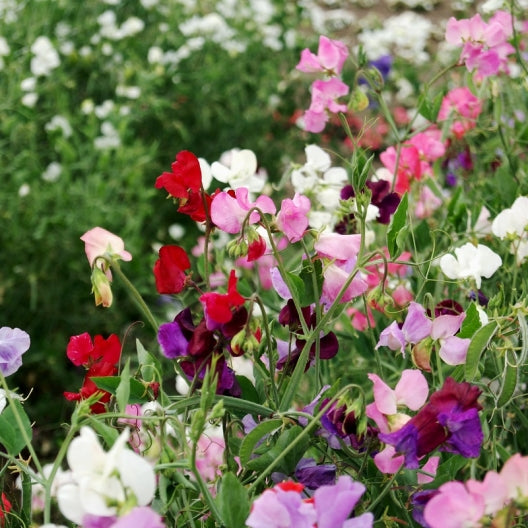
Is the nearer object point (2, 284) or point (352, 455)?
point (352, 455)

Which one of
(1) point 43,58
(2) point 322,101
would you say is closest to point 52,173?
(1) point 43,58

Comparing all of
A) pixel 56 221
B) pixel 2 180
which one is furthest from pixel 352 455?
pixel 2 180

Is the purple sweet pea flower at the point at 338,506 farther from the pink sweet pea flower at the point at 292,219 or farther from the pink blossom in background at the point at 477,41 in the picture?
the pink blossom in background at the point at 477,41

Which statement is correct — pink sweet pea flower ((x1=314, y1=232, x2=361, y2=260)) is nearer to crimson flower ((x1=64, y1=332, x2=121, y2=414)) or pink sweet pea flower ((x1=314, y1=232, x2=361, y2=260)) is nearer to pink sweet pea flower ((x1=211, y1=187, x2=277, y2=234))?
pink sweet pea flower ((x1=211, y1=187, x2=277, y2=234))

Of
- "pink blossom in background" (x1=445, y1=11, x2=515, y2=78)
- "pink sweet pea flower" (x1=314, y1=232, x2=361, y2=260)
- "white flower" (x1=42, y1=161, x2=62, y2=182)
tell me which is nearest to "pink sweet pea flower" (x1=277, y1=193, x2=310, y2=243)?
"pink sweet pea flower" (x1=314, y1=232, x2=361, y2=260)

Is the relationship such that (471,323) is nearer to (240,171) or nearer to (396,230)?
(396,230)

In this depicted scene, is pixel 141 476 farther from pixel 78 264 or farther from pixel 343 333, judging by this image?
pixel 78 264

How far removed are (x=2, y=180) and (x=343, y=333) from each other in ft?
4.23

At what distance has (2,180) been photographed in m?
2.21

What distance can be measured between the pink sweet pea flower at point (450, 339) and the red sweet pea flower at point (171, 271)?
23 centimetres

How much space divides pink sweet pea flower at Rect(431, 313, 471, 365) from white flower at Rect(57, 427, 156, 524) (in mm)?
330

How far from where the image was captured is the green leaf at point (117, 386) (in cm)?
73

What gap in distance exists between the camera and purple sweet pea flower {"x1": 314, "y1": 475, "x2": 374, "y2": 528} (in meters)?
0.56

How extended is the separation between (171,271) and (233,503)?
0.25m
